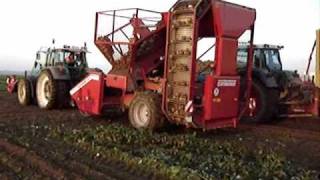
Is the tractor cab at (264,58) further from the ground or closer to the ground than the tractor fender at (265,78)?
further from the ground

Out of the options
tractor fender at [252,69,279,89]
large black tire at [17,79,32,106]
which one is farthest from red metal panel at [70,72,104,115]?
large black tire at [17,79,32,106]

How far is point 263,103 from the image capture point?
13773mm

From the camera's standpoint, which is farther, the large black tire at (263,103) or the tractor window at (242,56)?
the tractor window at (242,56)

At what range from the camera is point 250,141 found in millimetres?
10969

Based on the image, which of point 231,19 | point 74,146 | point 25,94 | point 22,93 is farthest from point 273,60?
point 22,93

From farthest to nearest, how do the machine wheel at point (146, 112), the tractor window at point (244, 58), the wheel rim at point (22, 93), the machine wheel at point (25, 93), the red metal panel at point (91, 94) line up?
the wheel rim at point (22, 93) < the machine wheel at point (25, 93) < the tractor window at point (244, 58) < the red metal panel at point (91, 94) < the machine wheel at point (146, 112)

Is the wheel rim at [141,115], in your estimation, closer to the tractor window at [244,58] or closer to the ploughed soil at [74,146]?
the ploughed soil at [74,146]

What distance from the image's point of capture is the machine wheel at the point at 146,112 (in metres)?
10.9

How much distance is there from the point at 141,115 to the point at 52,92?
495cm

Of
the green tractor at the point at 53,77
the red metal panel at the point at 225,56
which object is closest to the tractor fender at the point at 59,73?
the green tractor at the point at 53,77

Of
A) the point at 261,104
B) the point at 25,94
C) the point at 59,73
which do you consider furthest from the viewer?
the point at 25,94

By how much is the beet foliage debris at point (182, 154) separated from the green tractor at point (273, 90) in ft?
11.1

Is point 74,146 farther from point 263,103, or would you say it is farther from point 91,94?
point 263,103

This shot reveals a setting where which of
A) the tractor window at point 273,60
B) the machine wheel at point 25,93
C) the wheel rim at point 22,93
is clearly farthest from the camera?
the wheel rim at point 22,93
